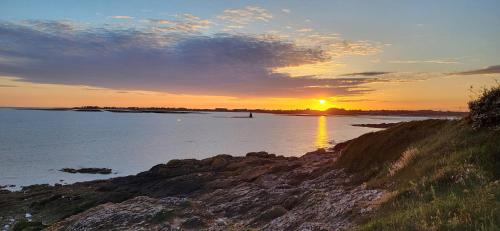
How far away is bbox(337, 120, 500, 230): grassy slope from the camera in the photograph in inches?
310

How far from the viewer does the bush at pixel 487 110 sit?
14640mm

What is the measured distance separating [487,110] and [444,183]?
5.91 meters

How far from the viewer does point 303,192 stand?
21.4 m

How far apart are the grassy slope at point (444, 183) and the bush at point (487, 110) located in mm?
405

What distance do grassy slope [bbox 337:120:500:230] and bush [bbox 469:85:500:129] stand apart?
405 mm

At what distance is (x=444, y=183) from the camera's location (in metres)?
11.3

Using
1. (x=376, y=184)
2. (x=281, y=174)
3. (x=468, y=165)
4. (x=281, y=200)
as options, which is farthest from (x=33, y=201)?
(x=468, y=165)

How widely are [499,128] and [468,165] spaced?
320 centimetres

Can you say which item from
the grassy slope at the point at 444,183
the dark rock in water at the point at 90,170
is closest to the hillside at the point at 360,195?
the grassy slope at the point at 444,183

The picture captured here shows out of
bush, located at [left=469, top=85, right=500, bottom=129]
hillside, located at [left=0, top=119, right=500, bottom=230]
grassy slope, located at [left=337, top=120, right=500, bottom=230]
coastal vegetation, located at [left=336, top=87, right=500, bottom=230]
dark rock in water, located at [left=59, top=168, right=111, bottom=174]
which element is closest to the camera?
grassy slope, located at [left=337, top=120, right=500, bottom=230]

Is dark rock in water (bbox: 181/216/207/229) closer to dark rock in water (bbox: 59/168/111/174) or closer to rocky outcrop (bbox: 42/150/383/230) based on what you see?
rocky outcrop (bbox: 42/150/383/230)

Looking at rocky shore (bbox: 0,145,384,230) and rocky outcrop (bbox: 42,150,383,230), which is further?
rocky shore (bbox: 0,145,384,230)

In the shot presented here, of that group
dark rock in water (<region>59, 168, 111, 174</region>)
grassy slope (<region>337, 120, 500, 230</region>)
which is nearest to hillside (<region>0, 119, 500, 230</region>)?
grassy slope (<region>337, 120, 500, 230</region>)

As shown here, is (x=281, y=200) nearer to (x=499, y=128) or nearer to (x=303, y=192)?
(x=303, y=192)
